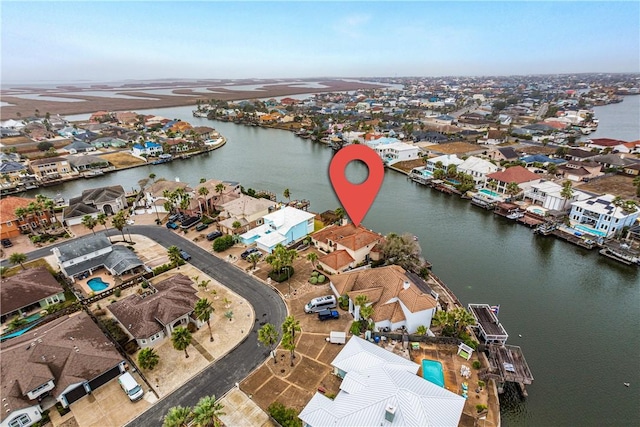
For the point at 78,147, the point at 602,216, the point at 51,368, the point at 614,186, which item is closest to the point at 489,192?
the point at 602,216

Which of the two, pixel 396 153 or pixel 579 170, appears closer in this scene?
pixel 579 170

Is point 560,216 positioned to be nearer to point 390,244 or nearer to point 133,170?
point 390,244

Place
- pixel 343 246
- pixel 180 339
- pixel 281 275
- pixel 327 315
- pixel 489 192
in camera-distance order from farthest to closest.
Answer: pixel 489 192 → pixel 343 246 → pixel 281 275 → pixel 327 315 → pixel 180 339

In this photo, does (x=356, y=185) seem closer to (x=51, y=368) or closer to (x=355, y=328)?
(x=355, y=328)

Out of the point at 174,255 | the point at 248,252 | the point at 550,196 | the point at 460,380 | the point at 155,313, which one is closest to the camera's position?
the point at 460,380

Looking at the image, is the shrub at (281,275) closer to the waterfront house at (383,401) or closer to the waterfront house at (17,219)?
the waterfront house at (383,401)

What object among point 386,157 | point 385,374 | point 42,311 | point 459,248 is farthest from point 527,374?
point 386,157

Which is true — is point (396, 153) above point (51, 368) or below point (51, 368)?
above

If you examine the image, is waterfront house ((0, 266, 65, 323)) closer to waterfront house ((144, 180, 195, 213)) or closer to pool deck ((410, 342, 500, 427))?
waterfront house ((144, 180, 195, 213))
